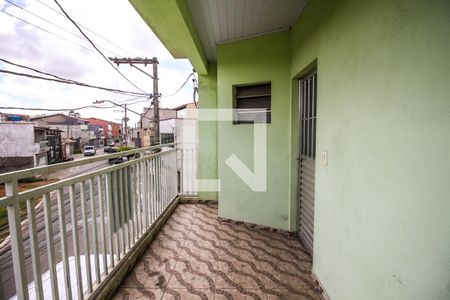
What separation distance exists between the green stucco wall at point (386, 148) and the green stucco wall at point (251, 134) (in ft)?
3.18

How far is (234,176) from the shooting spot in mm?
2914

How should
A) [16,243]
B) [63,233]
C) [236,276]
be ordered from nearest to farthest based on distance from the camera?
[16,243] → [63,233] → [236,276]

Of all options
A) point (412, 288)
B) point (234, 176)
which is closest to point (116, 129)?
point (234, 176)

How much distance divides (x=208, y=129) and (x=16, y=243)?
2991 mm

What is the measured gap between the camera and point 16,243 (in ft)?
2.92

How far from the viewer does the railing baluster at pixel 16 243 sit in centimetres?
88

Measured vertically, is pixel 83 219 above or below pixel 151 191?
above

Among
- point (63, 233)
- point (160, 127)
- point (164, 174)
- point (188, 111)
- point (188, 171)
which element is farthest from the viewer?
point (160, 127)

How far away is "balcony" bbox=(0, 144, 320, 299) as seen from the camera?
103 centimetres

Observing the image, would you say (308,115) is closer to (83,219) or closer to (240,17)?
(240,17)

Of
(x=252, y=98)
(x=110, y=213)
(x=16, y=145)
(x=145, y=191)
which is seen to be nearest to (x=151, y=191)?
(x=145, y=191)

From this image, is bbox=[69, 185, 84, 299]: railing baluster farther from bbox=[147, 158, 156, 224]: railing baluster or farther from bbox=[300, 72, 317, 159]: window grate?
bbox=[300, 72, 317, 159]: window grate

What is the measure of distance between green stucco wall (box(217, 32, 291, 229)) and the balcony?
1.01ft

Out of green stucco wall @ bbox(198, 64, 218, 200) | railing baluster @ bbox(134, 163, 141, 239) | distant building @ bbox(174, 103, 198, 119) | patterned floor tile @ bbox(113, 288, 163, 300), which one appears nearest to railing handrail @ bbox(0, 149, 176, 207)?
railing baluster @ bbox(134, 163, 141, 239)
